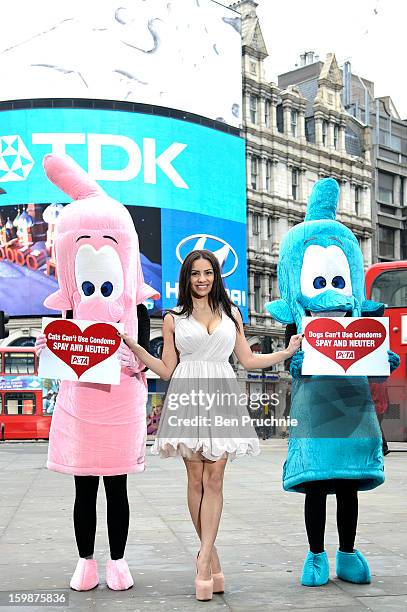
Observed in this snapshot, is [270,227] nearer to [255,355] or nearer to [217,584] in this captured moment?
[255,355]

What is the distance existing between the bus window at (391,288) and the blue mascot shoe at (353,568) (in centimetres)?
1344

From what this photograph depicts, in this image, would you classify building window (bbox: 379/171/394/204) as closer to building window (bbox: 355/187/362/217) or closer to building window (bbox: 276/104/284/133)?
building window (bbox: 355/187/362/217)

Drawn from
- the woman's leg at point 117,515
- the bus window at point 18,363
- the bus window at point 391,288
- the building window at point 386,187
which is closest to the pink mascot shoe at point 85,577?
the woman's leg at point 117,515

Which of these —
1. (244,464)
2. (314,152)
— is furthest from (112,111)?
(244,464)

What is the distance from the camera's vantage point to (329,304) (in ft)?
18.5

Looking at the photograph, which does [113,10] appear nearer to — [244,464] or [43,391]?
[43,391]

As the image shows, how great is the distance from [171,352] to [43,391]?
23.8 m

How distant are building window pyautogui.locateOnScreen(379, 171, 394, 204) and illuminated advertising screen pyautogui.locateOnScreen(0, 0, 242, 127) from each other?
14912mm

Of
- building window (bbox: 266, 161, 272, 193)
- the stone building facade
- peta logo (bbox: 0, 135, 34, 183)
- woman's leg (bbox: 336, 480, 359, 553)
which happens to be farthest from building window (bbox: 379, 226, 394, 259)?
woman's leg (bbox: 336, 480, 359, 553)

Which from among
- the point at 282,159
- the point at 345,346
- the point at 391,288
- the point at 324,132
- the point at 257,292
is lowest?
the point at 345,346

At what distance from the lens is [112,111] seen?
39.1 m

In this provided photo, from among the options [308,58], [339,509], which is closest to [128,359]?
[339,509]

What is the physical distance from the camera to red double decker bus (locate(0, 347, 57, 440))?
92.2 feet

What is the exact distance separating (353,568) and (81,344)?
6.69 feet
